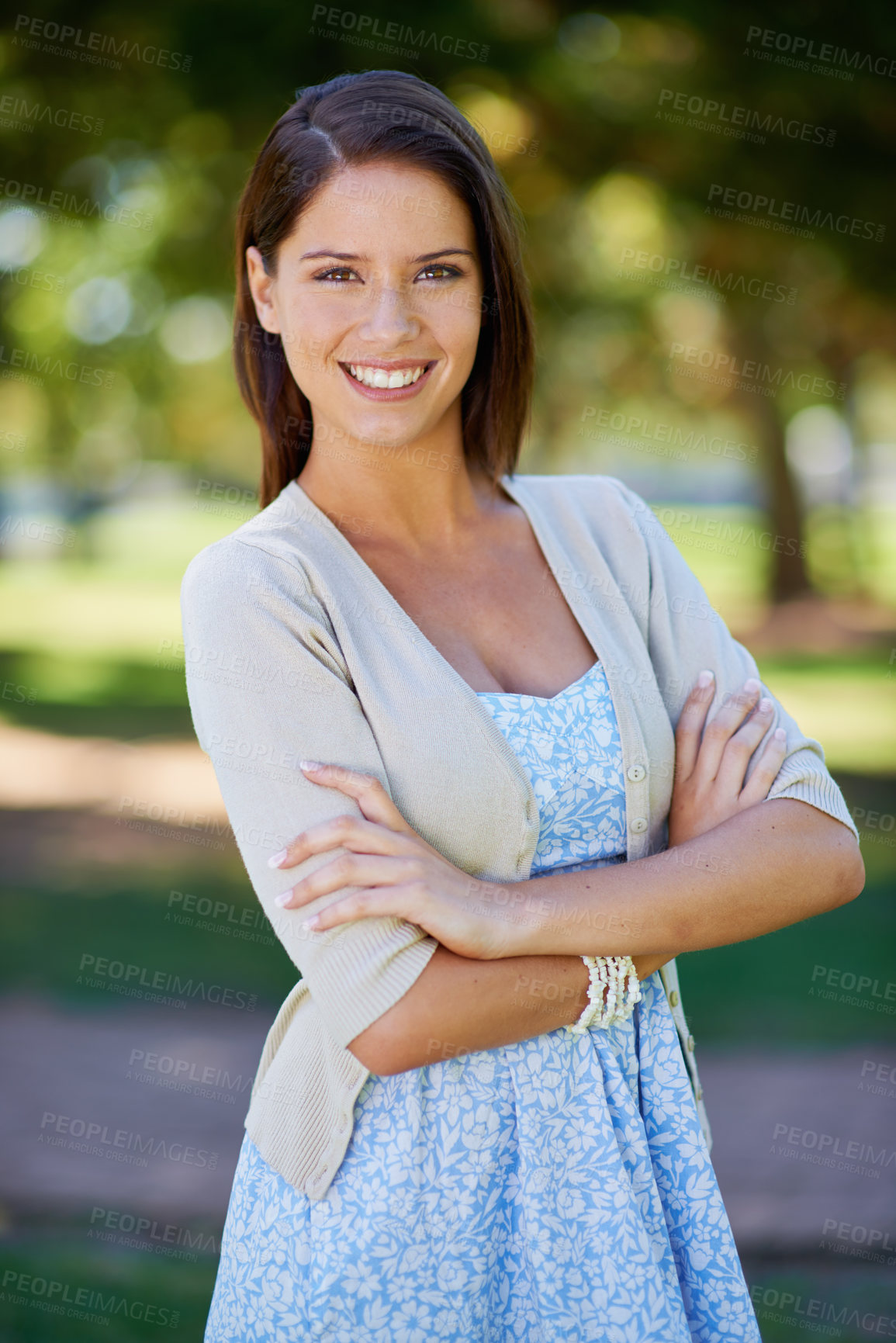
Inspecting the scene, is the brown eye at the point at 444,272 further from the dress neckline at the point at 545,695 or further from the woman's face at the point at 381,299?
the dress neckline at the point at 545,695

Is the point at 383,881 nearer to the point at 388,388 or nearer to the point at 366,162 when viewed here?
the point at 388,388

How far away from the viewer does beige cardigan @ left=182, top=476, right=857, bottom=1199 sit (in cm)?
184

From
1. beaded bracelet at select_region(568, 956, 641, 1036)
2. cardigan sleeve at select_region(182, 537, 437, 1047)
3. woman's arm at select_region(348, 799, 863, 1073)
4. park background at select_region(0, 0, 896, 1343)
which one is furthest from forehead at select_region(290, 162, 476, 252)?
park background at select_region(0, 0, 896, 1343)

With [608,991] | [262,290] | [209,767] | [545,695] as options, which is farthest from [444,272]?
[209,767]

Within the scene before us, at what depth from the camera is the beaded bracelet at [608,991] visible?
1.95 metres

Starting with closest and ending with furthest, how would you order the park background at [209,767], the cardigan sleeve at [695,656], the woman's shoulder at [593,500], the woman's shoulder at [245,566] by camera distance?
the woman's shoulder at [245,566] < the cardigan sleeve at [695,656] < the woman's shoulder at [593,500] < the park background at [209,767]

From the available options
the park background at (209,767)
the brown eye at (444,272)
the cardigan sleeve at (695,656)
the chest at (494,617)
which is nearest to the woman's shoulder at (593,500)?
the cardigan sleeve at (695,656)

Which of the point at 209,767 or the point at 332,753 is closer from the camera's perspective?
the point at 332,753

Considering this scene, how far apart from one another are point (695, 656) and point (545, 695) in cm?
32

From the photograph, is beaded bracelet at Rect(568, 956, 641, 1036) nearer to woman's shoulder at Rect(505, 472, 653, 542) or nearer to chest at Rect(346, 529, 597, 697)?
chest at Rect(346, 529, 597, 697)

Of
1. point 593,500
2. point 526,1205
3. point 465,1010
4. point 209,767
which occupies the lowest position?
point 526,1205

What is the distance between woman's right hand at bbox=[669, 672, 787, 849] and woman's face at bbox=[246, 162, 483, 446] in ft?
2.24

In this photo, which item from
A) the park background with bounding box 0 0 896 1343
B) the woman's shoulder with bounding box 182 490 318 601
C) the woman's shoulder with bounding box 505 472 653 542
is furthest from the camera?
the park background with bounding box 0 0 896 1343

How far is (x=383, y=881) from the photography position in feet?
5.93
